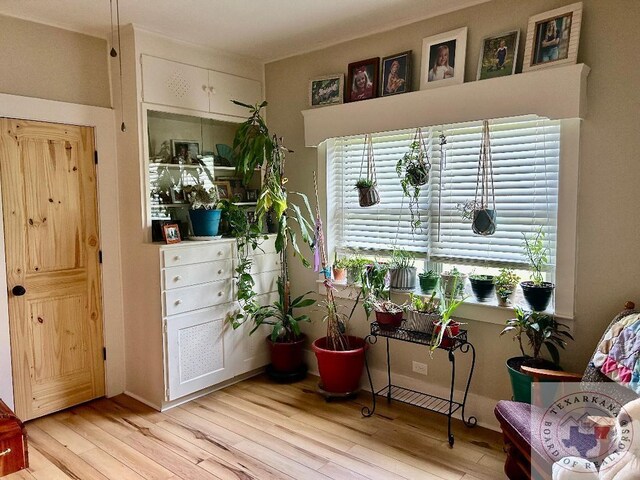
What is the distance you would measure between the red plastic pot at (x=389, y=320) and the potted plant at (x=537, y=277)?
2.59ft

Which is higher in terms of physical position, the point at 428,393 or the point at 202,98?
the point at 202,98

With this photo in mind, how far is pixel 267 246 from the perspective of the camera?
391cm

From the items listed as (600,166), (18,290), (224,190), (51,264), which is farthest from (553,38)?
(18,290)

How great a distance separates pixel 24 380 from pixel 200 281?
4.10 ft

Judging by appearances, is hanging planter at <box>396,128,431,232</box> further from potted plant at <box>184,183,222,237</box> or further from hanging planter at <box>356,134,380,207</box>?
potted plant at <box>184,183,222,237</box>

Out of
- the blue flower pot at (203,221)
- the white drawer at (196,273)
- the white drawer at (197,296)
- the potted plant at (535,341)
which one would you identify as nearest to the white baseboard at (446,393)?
the potted plant at (535,341)

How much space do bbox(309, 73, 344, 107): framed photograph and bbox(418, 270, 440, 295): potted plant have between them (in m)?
1.41

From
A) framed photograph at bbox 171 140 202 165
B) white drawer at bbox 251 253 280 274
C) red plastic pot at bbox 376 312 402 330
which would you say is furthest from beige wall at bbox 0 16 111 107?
red plastic pot at bbox 376 312 402 330

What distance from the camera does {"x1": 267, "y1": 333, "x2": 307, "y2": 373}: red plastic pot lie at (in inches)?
148

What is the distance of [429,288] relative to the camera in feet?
10.7

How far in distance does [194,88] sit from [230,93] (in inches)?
13.2

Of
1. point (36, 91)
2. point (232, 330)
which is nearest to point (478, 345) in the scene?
point (232, 330)

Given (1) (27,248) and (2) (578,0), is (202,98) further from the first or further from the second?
(2) (578,0)

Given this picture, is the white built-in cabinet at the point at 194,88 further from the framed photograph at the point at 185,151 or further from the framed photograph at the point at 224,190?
the framed photograph at the point at 224,190
